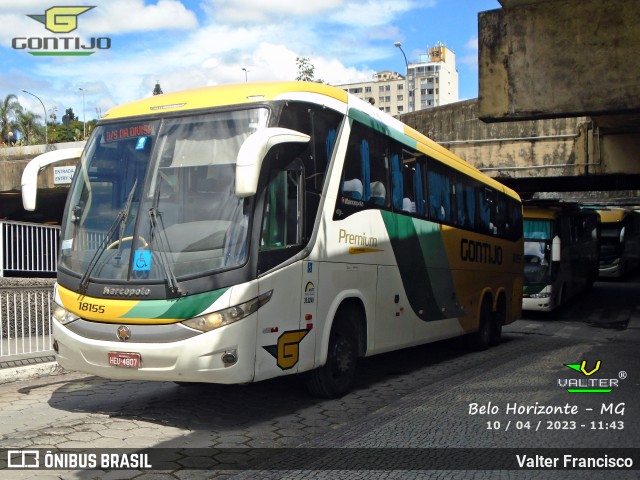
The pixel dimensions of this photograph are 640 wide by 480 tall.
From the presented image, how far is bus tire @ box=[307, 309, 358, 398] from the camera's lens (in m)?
7.83

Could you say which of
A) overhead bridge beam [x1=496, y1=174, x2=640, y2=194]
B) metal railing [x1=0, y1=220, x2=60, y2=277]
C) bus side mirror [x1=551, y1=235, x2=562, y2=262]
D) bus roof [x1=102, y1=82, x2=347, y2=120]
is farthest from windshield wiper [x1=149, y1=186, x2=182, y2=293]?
overhead bridge beam [x1=496, y1=174, x2=640, y2=194]

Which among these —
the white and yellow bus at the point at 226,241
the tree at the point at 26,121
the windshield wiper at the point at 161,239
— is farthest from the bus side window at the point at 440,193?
the tree at the point at 26,121

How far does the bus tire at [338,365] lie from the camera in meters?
7.83

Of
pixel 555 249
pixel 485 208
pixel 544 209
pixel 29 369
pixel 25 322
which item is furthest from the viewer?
pixel 544 209

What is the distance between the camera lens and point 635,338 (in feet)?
52.1

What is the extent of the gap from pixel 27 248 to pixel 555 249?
47.0 feet

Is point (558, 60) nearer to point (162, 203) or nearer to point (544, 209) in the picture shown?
point (162, 203)

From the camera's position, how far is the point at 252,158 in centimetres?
611

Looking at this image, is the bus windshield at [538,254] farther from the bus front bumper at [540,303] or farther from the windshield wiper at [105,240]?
the windshield wiper at [105,240]

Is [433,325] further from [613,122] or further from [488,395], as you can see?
[613,122]

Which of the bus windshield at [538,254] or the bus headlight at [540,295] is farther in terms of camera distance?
the bus windshield at [538,254]

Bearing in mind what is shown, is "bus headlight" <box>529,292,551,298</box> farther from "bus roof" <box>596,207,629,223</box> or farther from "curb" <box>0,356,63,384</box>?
"bus roof" <box>596,207,629,223</box>

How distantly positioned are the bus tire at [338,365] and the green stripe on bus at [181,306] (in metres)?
1.95

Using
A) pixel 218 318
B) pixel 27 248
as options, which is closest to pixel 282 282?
pixel 218 318
